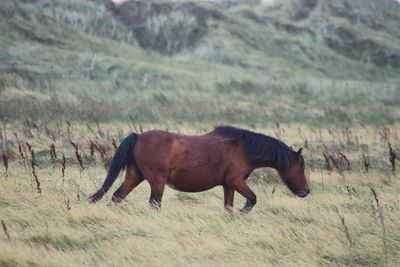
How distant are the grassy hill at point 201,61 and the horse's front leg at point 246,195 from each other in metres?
14.6

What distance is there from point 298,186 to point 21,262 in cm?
475

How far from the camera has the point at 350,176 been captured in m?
11.7

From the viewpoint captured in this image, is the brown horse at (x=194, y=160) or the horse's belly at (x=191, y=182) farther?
the horse's belly at (x=191, y=182)

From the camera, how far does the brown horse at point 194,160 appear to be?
8.13m

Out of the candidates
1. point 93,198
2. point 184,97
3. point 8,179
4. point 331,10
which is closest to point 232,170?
point 93,198

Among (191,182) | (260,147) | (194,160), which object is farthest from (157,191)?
(260,147)

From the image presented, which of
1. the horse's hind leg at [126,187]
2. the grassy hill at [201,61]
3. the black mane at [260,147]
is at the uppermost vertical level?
the black mane at [260,147]

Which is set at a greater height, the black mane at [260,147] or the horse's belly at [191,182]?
the black mane at [260,147]

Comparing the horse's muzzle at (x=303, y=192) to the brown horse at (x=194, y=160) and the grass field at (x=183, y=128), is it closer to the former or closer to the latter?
the grass field at (x=183, y=128)

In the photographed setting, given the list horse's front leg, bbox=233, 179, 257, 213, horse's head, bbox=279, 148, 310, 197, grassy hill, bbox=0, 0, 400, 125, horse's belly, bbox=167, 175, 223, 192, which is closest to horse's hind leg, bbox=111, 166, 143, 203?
horse's belly, bbox=167, 175, 223, 192

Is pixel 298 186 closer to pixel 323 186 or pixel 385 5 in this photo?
pixel 323 186

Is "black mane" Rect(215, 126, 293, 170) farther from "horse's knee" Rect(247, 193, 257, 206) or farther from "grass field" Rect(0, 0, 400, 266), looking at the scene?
"grass field" Rect(0, 0, 400, 266)

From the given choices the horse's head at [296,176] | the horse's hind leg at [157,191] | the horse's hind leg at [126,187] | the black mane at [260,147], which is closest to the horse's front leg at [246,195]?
the black mane at [260,147]

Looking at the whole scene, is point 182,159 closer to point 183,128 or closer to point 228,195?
point 228,195
